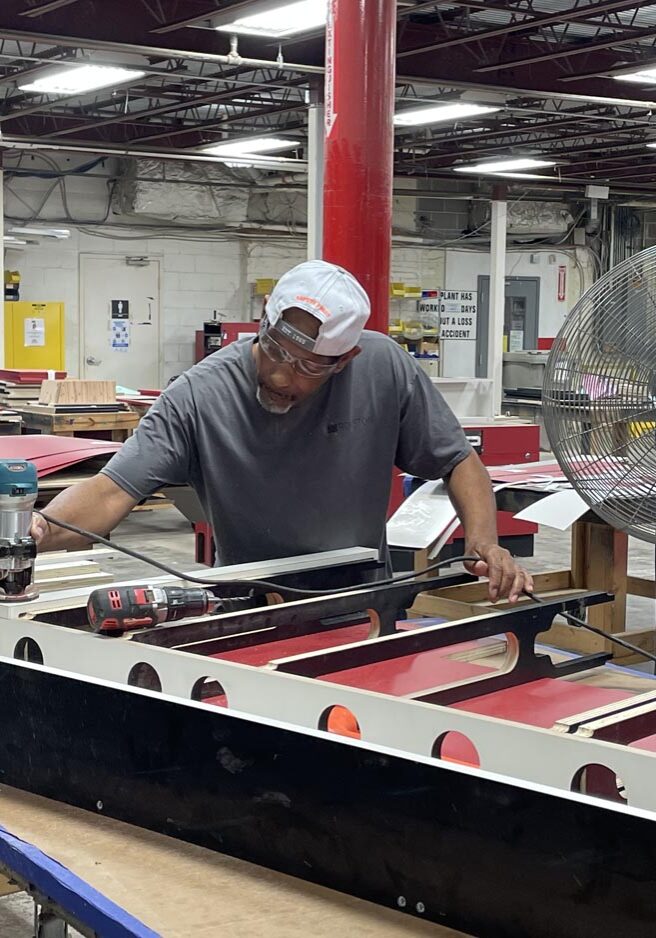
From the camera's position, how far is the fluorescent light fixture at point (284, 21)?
18.5 ft

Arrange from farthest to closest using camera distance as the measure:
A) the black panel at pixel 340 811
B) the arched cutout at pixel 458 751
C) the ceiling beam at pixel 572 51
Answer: the ceiling beam at pixel 572 51 < the arched cutout at pixel 458 751 < the black panel at pixel 340 811

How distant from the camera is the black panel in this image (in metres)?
1.03

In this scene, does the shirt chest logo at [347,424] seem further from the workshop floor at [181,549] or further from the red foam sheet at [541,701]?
the workshop floor at [181,549]

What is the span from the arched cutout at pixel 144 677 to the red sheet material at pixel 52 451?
3.76m

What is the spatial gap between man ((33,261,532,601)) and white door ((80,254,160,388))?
979 cm

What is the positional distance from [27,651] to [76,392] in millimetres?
6057

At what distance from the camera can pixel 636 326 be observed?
1951mm

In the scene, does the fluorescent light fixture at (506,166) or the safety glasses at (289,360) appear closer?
the safety glasses at (289,360)

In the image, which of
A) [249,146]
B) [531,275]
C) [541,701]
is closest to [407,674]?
[541,701]

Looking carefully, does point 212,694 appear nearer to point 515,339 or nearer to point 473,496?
point 473,496

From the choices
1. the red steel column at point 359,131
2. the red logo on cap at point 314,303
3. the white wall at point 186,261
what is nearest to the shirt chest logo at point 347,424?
the red logo on cap at point 314,303

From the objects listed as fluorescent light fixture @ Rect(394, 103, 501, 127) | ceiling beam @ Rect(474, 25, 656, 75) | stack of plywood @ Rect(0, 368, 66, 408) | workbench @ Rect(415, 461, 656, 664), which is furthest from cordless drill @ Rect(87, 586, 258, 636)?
fluorescent light fixture @ Rect(394, 103, 501, 127)

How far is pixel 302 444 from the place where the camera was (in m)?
2.13

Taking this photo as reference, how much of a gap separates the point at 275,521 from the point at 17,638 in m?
0.64
